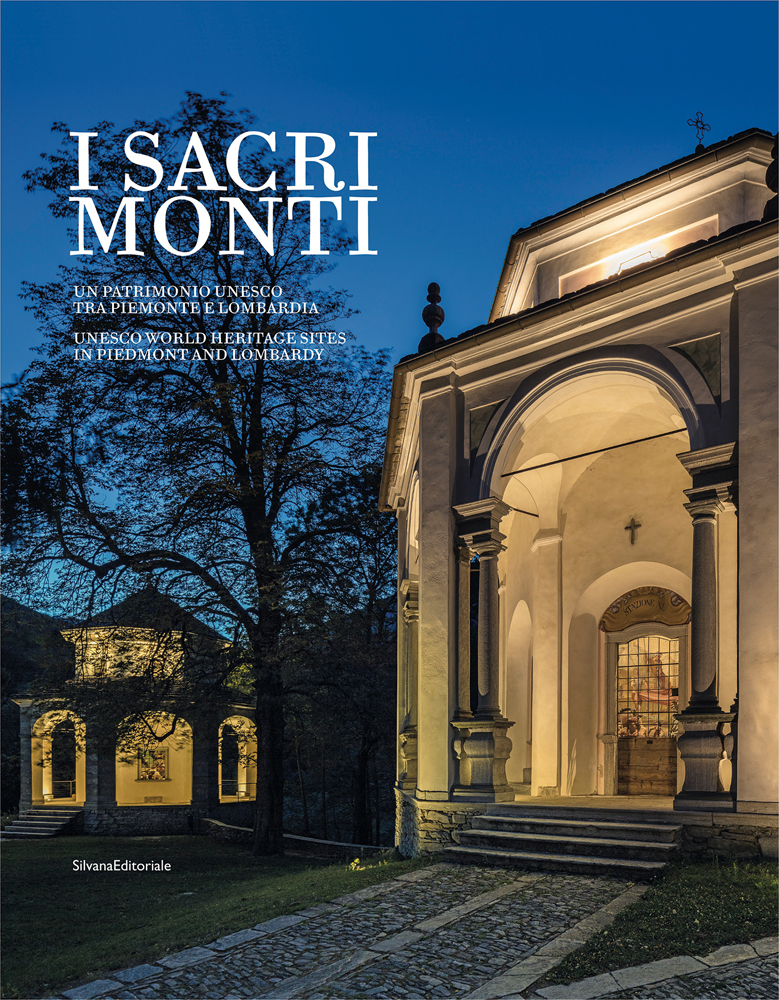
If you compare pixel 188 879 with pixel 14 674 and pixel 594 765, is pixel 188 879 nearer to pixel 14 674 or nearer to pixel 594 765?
pixel 594 765

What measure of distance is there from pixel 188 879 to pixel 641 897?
30.3 ft

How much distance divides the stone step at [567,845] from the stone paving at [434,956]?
443 millimetres

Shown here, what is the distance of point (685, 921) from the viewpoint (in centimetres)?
573

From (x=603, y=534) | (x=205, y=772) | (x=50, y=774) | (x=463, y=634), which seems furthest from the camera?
(x=50, y=774)

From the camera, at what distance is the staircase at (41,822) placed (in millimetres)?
23266

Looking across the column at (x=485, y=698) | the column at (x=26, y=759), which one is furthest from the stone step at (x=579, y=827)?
the column at (x=26, y=759)

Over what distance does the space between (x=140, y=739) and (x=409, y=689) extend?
601 cm

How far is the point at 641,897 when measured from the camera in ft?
Answer: 21.3

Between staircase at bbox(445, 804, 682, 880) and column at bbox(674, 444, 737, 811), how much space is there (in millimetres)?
450

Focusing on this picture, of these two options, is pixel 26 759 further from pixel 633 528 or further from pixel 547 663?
pixel 633 528

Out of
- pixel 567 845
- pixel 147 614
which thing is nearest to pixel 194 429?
pixel 147 614

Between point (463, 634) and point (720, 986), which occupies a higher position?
point (463, 634)

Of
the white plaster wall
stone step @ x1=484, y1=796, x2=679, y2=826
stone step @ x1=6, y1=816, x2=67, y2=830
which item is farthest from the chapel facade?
the white plaster wall

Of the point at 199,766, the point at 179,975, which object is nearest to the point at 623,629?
the point at 179,975
